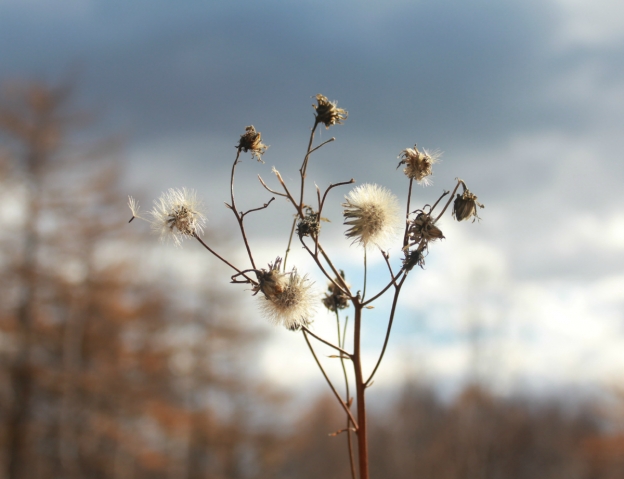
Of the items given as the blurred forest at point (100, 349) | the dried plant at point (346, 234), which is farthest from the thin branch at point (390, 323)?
the blurred forest at point (100, 349)

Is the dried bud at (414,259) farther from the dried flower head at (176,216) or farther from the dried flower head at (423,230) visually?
the dried flower head at (176,216)

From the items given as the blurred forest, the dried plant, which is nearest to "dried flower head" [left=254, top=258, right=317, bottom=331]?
the dried plant

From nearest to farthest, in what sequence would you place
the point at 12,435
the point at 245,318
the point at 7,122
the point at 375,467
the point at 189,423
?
the point at 12,435, the point at 7,122, the point at 189,423, the point at 245,318, the point at 375,467

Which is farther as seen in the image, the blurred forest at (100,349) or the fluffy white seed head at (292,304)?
the blurred forest at (100,349)

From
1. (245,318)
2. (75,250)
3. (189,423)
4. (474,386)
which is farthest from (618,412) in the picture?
(75,250)

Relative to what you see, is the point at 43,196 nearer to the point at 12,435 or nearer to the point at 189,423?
the point at 12,435

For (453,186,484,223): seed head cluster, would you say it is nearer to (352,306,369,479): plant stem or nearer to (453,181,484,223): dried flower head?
(453,181,484,223): dried flower head
